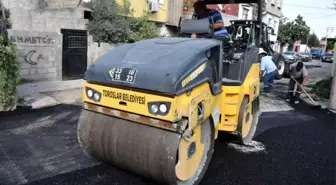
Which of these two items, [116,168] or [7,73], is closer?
[116,168]

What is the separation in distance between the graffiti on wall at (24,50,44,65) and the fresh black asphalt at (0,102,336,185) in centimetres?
348

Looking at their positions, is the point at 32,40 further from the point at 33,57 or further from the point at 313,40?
the point at 313,40

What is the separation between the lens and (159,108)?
8.50ft

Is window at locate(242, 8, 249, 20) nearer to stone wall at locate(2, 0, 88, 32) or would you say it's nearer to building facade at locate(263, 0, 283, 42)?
building facade at locate(263, 0, 283, 42)

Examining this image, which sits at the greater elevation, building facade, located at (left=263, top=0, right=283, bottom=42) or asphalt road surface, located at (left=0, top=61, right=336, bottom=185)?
building facade, located at (left=263, top=0, right=283, bottom=42)

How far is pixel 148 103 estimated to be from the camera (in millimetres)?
2648

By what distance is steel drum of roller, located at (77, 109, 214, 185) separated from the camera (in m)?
2.64

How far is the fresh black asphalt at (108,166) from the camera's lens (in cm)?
336

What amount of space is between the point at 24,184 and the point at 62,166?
1.72 ft

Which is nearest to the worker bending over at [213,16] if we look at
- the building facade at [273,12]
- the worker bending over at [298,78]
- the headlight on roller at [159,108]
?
the headlight on roller at [159,108]

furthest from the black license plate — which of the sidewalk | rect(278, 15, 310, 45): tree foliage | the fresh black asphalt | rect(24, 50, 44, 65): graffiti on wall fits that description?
rect(278, 15, 310, 45): tree foliage

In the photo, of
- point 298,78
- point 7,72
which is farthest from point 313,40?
point 7,72

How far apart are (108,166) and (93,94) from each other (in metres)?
1.06

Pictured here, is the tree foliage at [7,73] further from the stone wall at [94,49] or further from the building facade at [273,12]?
the building facade at [273,12]
